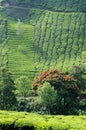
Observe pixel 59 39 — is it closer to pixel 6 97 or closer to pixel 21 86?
pixel 21 86

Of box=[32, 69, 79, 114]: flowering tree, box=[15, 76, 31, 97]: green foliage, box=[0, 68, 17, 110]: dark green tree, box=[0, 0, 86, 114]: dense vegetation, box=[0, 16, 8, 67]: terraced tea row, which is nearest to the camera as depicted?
box=[0, 68, 17, 110]: dark green tree

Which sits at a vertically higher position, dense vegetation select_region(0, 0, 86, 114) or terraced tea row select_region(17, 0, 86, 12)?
terraced tea row select_region(17, 0, 86, 12)

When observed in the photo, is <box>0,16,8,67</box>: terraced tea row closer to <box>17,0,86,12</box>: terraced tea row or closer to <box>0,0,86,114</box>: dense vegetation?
<box>0,0,86,114</box>: dense vegetation

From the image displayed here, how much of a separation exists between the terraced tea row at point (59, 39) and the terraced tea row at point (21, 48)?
8.46 feet

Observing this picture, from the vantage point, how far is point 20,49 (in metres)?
147

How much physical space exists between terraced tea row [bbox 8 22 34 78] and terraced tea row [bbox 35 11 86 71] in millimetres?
2578

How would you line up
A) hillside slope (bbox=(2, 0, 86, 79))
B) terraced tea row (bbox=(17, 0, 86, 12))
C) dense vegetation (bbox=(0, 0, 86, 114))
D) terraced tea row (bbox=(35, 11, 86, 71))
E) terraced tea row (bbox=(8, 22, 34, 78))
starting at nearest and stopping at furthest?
dense vegetation (bbox=(0, 0, 86, 114)), terraced tea row (bbox=(8, 22, 34, 78)), hillside slope (bbox=(2, 0, 86, 79)), terraced tea row (bbox=(35, 11, 86, 71)), terraced tea row (bbox=(17, 0, 86, 12))

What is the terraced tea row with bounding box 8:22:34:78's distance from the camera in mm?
132875

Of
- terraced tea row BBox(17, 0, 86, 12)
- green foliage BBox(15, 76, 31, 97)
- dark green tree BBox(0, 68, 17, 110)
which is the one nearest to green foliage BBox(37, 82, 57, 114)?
dark green tree BBox(0, 68, 17, 110)

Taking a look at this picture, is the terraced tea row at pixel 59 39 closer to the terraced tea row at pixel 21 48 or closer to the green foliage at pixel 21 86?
the terraced tea row at pixel 21 48

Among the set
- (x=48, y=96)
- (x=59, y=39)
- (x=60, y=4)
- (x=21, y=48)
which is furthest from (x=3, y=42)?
(x=48, y=96)

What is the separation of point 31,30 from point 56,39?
43.1 feet

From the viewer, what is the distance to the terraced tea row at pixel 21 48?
13288cm

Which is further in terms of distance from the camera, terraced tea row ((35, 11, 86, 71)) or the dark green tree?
terraced tea row ((35, 11, 86, 71))
